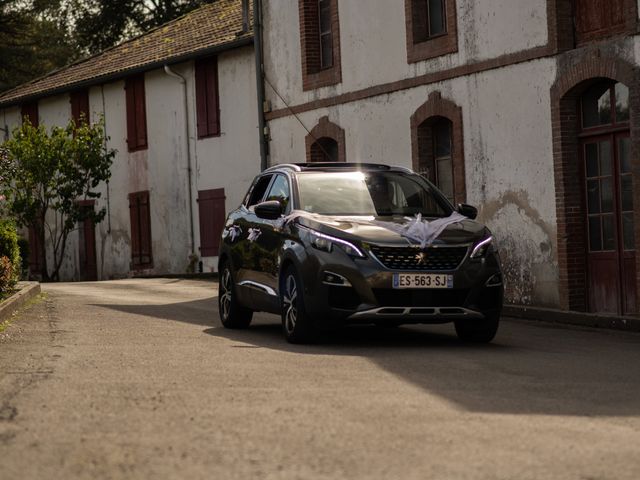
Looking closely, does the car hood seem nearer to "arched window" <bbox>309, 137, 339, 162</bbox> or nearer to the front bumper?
the front bumper

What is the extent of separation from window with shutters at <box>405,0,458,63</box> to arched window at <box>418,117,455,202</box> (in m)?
1.09

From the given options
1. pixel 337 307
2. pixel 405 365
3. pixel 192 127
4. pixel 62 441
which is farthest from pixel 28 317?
pixel 192 127

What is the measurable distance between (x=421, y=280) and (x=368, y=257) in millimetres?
526

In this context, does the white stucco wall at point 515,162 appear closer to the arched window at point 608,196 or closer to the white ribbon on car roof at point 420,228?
the arched window at point 608,196

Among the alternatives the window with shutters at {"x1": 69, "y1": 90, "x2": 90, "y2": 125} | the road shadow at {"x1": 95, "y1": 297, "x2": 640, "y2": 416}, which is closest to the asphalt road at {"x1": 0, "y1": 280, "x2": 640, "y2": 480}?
the road shadow at {"x1": 95, "y1": 297, "x2": 640, "y2": 416}

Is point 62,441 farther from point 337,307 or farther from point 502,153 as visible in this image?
point 502,153

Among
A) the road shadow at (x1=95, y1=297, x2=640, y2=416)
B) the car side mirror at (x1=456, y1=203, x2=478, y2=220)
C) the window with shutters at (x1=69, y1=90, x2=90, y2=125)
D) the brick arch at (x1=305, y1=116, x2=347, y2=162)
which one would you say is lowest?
the road shadow at (x1=95, y1=297, x2=640, y2=416)

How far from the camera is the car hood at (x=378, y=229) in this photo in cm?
1285

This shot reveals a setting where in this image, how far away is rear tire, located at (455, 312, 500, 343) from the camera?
44.0ft

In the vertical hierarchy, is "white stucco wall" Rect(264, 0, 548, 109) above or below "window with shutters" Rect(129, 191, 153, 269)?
above

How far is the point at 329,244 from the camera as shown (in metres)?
12.9

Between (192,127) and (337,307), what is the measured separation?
21.8 meters

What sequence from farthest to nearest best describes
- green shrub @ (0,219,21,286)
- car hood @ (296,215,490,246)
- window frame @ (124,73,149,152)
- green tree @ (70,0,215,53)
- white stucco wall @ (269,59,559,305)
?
1. green tree @ (70,0,215,53)
2. window frame @ (124,73,149,152)
3. green shrub @ (0,219,21,286)
4. white stucco wall @ (269,59,559,305)
5. car hood @ (296,215,490,246)

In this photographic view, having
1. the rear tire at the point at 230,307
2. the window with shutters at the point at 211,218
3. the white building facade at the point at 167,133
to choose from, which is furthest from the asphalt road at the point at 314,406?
the window with shutters at the point at 211,218
